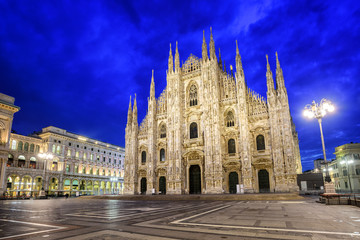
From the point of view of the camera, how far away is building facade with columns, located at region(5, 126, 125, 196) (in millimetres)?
47681

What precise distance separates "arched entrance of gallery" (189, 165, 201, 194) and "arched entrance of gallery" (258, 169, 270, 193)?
30.4 ft

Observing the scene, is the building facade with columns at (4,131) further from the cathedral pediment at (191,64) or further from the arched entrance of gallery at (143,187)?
the cathedral pediment at (191,64)

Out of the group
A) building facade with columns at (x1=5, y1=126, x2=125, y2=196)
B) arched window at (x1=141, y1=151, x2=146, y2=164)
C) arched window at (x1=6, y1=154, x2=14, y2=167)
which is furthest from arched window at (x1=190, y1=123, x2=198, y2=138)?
arched window at (x1=6, y1=154, x2=14, y2=167)

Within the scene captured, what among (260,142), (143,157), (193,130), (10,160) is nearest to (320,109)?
(260,142)

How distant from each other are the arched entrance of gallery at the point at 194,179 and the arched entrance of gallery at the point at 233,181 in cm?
509

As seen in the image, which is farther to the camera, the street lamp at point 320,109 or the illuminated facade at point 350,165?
the illuminated facade at point 350,165

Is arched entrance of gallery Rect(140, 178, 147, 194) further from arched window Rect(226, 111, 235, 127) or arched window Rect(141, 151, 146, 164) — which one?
arched window Rect(226, 111, 235, 127)

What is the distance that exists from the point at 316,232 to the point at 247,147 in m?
25.9

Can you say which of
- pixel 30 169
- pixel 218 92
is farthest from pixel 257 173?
pixel 30 169

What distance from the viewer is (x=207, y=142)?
113ft

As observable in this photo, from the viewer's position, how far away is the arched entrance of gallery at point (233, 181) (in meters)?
32.8

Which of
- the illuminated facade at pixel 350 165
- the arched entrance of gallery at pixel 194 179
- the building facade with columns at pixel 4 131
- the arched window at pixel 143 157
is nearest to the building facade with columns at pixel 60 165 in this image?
the building facade with columns at pixel 4 131

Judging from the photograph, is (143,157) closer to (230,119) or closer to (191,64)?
(230,119)

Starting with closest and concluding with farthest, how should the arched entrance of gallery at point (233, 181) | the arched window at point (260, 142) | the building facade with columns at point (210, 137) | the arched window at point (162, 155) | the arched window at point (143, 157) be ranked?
the building facade with columns at point (210, 137) < the arched window at point (260, 142) < the arched entrance of gallery at point (233, 181) < the arched window at point (162, 155) < the arched window at point (143, 157)
